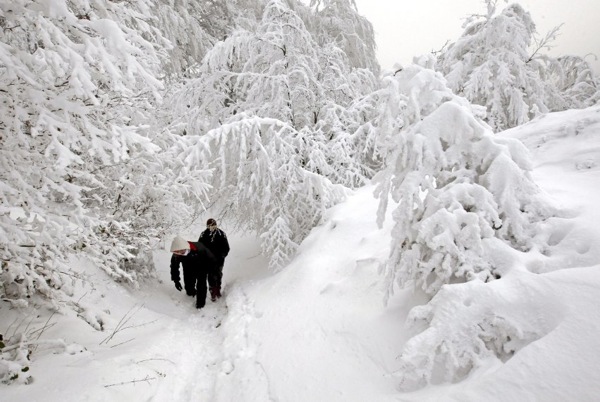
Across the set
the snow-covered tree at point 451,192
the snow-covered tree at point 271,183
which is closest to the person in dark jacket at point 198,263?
the snow-covered tree at point 271,183

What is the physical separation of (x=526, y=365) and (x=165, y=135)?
538 centimetres

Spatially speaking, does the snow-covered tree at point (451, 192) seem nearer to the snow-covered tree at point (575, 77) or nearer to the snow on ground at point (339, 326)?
the snow on ground at point (339, 326)

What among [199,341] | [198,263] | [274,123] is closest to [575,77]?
[274,123]

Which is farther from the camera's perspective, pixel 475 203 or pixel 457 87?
pixel 457 87

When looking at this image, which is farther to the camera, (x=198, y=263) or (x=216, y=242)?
(x=216, y=242)

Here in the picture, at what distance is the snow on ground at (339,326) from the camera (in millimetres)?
2074

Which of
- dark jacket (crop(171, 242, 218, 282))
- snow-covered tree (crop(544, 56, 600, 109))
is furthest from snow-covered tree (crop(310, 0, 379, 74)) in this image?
dark jacket (crop(171, 242, 218, 282))

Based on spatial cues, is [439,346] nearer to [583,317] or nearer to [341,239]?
[583,317]

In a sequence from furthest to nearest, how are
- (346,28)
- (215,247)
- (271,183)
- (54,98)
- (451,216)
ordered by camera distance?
(346,28)
(215,247)
(271,183)
(451,216)
(54,98)

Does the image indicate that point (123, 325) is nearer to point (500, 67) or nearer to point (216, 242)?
point (216, 242)

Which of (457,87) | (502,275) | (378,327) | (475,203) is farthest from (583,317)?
(457,87)

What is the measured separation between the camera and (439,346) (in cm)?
242

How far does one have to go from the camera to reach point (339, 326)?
3.62 metres

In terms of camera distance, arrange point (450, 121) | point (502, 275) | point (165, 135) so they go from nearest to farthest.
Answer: point (502, 275), point (450, 121), point (165, 135)
